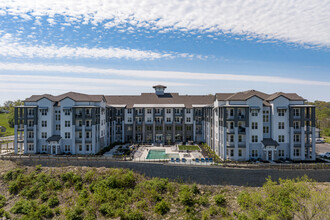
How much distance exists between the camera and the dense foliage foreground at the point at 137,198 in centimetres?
2009

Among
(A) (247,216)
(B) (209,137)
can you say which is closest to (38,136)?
(B) (209,137)

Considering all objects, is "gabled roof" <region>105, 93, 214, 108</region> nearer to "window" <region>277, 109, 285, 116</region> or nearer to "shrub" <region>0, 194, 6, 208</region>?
"window" <region>277, 109, 285, 116</region>

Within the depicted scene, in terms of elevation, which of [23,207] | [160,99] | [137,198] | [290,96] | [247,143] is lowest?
[23,207]

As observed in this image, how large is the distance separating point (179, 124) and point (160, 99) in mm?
8793

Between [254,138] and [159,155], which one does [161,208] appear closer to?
[159,155]

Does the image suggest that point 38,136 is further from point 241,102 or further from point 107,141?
point 241,102

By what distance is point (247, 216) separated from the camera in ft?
65.8

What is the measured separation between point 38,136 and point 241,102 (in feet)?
121

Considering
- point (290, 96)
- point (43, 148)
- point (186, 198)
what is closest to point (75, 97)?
point (43, 148)

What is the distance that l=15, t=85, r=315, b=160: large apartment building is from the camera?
32.2 m

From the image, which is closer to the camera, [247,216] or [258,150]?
[247,216]

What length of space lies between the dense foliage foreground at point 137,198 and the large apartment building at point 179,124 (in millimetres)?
8164

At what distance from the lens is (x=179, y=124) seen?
47.1 meters

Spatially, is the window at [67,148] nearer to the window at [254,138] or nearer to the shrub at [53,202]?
the shrub at [53,202]
